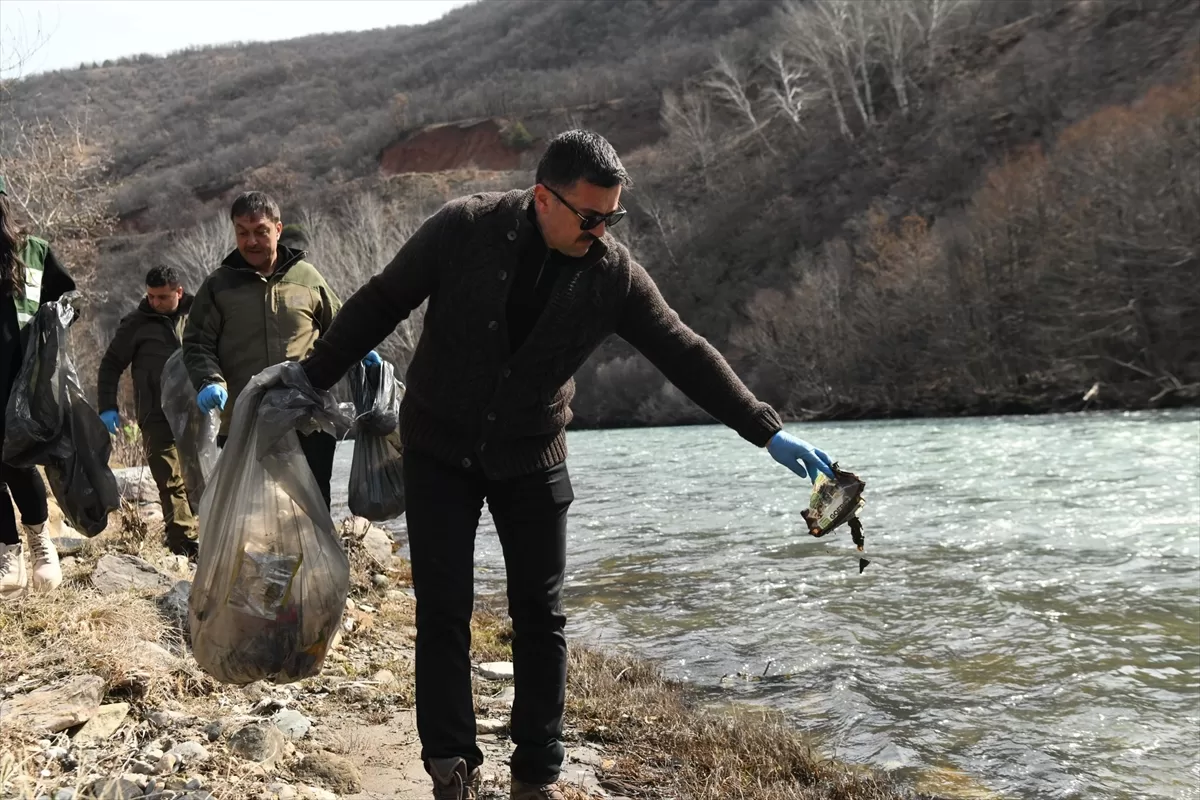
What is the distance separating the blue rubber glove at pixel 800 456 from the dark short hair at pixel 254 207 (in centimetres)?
274

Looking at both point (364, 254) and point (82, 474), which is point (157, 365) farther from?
point (364, 254)

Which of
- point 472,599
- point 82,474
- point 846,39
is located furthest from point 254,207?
point 846,39

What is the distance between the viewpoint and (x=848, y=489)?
294 cm

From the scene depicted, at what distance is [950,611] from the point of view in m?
6.93

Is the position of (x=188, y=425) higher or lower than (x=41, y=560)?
higher

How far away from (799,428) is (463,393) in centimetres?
2800

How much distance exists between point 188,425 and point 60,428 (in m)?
1.64

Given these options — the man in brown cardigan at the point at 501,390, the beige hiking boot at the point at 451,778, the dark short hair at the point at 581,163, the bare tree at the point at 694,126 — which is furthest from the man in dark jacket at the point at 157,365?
the bare tree at the point at 694,126

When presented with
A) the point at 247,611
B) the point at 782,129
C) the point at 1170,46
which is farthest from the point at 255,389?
the point at 782,129

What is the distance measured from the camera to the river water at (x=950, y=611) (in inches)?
182

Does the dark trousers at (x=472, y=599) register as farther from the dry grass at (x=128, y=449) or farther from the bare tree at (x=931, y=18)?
the bare tree at (x=931, y=18)

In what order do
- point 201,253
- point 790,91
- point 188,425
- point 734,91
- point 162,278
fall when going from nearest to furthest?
1. point 188,425
2. point 162,278
3. point 201,253
4. point 790,91
5. point 734,91

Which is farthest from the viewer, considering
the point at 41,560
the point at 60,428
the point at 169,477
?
the point at 169,477

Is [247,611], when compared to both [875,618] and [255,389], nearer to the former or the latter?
[255,389]
